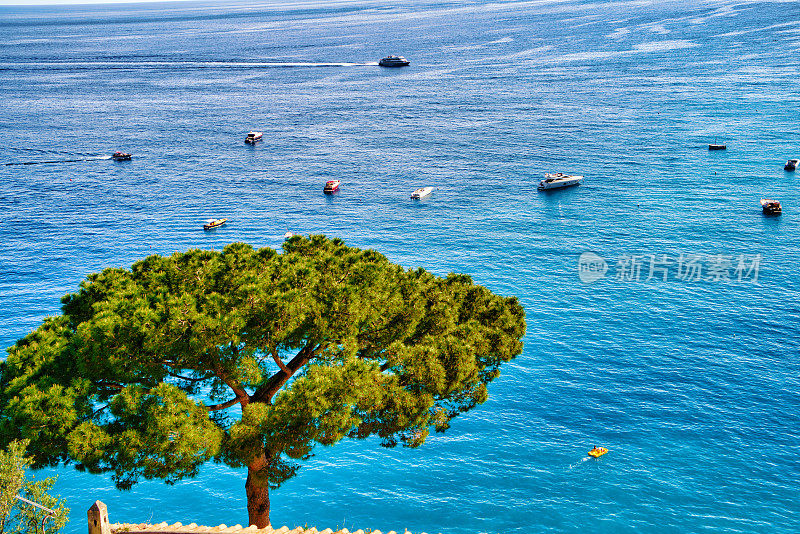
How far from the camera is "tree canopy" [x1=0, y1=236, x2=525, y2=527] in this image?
88.5 ft

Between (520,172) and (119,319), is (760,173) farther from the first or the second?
(119,319)

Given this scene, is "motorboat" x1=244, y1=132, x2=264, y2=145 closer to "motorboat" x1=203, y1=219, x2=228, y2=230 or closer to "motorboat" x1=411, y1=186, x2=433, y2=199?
"motorboat" x1=203, y1=219, x2=228, y2=230

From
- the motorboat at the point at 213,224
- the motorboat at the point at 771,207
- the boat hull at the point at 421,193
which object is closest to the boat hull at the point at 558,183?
the boat hull at the point at 421,193

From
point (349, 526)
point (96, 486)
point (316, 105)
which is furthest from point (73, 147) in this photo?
point (349, 526)

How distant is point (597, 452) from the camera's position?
181 feet

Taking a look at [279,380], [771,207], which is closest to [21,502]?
[279,380]

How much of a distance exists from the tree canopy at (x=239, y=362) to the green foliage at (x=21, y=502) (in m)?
1.56

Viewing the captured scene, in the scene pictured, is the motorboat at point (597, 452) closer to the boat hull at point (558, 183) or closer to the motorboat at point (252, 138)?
the boat hull at point (558, 183)

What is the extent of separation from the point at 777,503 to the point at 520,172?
279 feet

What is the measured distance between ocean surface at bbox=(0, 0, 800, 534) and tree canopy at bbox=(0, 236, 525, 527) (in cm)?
2017

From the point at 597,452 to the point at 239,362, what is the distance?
120ft

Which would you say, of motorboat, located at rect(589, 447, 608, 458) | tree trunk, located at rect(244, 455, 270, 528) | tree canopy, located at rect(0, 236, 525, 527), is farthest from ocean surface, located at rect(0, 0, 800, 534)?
tree canopy, located at rect(0, 236, 525, 527)

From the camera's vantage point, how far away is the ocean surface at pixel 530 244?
2024 inches

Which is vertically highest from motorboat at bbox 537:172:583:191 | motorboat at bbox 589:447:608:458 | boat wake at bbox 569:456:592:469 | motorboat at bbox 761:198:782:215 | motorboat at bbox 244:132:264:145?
motorboat at bbox 244:132:264:145
